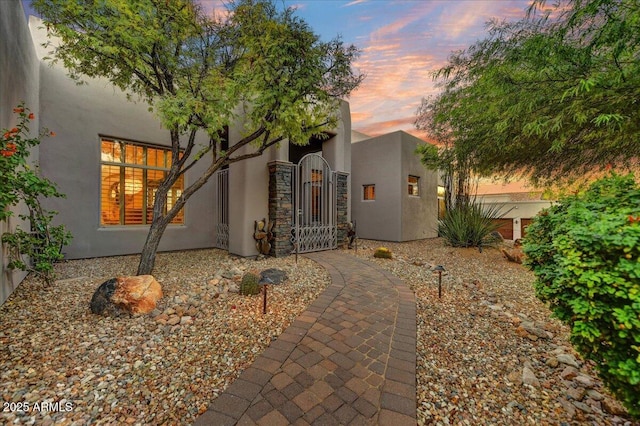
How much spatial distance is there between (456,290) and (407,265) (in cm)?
160

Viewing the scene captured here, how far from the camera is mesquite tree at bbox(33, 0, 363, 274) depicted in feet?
11.7

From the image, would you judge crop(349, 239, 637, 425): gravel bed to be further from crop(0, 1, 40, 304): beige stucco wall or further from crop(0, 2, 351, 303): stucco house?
crop(0, 1, 40, 304): beige stucco wall

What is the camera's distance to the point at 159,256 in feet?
19.9

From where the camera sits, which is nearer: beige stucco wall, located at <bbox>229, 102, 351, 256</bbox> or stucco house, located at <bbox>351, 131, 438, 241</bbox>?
beige stucco wall, located at <bbox>229, 102, 351, 256</bbox>

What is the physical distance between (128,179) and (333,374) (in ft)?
23.4

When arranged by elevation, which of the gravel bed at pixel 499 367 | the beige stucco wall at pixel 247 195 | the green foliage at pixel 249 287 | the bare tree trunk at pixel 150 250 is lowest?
the gravel bed at pixel 499 367

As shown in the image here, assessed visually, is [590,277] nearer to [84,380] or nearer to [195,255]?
[84,380]

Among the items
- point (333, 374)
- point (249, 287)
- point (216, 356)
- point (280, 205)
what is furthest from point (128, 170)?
point (333, 374)

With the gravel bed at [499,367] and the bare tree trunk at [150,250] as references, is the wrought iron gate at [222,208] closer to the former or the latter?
the bare tree trunk at [150,250]

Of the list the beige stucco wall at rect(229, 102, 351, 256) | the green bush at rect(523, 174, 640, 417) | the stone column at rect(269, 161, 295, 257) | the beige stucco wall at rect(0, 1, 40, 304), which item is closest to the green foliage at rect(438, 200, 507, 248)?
the stone column at rect(269, 161, 295, 257)

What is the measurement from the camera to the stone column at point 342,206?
732cm

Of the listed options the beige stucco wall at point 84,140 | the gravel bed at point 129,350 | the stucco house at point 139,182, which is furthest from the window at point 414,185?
the beige stucco wall at point 84,140

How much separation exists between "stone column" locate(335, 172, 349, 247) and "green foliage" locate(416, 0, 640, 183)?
333 centimetres

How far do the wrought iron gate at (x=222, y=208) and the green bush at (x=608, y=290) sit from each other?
696 cm
